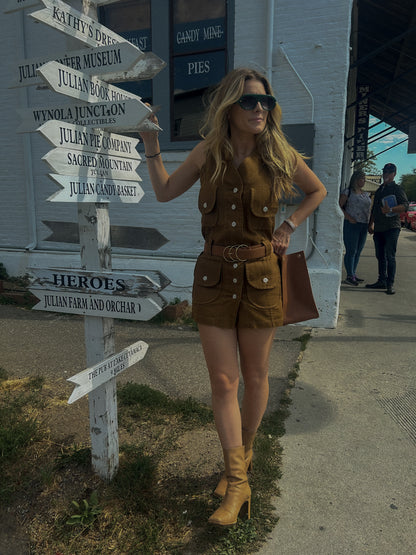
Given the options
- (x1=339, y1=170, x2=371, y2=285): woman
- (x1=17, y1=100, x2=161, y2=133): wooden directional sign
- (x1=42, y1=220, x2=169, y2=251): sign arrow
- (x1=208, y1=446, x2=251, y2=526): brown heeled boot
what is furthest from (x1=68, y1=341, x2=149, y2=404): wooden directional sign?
(x1=339, y1=170, x2=371, y2=285): woman

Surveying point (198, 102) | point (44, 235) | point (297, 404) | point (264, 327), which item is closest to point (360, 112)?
point (198, 102)

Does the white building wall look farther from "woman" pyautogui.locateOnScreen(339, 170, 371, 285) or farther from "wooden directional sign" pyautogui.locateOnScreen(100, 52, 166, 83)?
"wooden directional sign" pyautogui.locateOnScreen(100, 52, 166, 83)

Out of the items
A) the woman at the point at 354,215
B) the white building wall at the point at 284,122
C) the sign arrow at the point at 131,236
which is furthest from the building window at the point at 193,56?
the woman at the point at 354,215

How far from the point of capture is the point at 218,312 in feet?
6.58

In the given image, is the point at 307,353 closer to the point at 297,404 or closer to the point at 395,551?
the point at 297,404

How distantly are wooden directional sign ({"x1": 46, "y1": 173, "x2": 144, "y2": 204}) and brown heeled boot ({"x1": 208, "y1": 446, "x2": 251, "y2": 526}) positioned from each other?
1377 mm

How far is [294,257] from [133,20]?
16.4 ft

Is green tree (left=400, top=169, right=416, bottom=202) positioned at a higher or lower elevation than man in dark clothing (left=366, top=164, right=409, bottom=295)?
higher

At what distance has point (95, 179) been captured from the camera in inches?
83.7

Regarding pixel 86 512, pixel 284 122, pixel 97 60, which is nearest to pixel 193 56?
pixel 284 122

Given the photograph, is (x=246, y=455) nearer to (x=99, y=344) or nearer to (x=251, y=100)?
(x=99, y=344)

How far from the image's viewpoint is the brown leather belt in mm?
2001

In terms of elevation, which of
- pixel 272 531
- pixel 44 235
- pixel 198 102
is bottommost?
pixel 272 531

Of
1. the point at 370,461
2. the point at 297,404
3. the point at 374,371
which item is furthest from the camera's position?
the point at 374,371
